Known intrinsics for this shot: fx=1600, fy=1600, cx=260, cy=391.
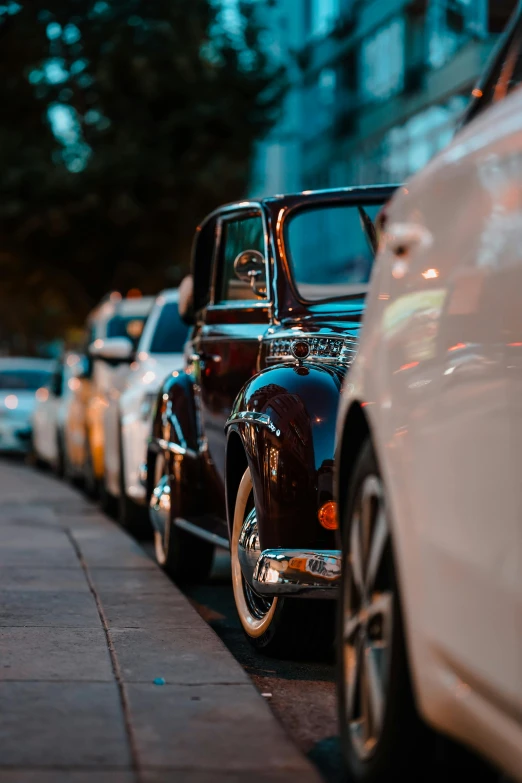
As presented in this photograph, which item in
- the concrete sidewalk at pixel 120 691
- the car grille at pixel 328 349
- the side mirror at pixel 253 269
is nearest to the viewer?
the concrete sidewalk at pixel 120 691

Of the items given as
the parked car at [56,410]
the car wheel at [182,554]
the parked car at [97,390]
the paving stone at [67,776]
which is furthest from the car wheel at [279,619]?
the parked car at [56,410]

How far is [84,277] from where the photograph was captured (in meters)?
37.5

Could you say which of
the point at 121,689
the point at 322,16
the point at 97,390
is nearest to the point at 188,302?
the point at 121,689

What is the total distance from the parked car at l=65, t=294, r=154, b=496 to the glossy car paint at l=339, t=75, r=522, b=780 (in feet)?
29.5

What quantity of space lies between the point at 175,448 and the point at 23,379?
60.9 feet

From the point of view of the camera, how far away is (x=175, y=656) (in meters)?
5.89

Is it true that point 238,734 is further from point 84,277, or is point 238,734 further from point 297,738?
point 84,277

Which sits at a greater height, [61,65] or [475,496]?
[61,65]

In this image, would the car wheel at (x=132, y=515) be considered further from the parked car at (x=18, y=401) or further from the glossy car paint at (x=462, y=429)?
the parked car at (x=18, y=401)

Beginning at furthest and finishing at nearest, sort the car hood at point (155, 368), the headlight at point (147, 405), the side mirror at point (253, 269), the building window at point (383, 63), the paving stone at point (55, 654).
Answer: the building window at point (383, 63) → the car hood at point (155, 368) → the headlight at point (147, 405) → the side mirror at point (253, 269) → the paving stone at point (55, 654)

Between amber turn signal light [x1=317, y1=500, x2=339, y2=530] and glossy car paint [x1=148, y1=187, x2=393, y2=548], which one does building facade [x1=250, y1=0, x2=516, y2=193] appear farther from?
amber turn signal light [x1=317, y1=500, x2=339, y2=530]

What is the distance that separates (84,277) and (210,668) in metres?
32.3

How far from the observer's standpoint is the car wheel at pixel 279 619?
6.22 metres

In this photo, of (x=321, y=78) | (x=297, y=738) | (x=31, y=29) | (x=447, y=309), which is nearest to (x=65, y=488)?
(x=297, y=738)
